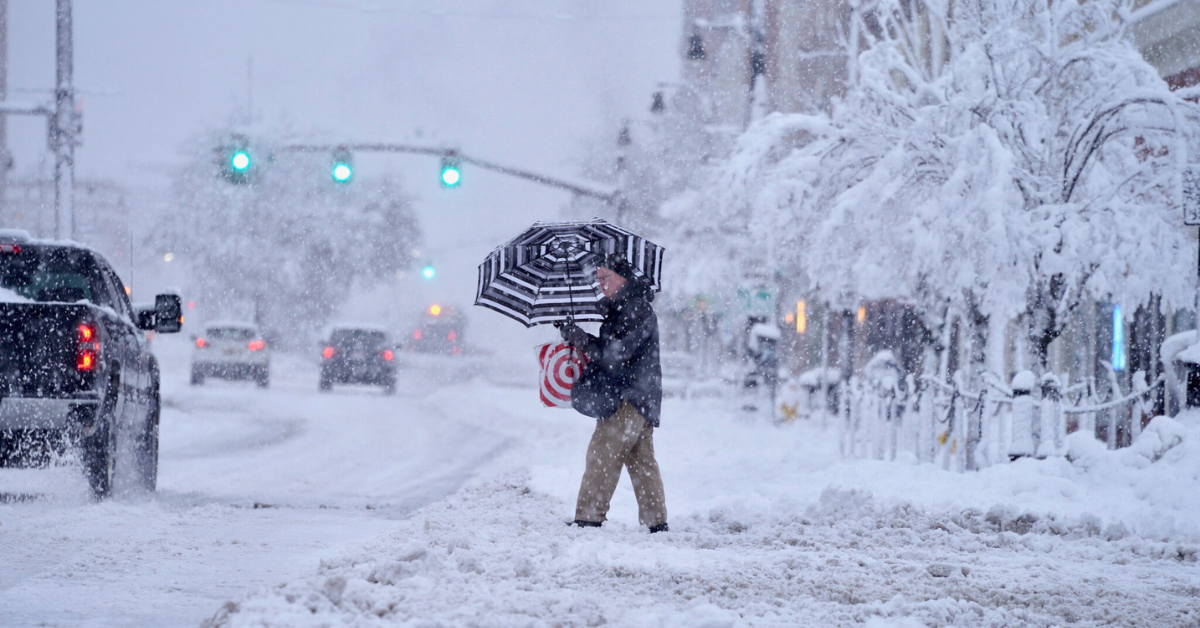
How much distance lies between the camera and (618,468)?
8.03 m

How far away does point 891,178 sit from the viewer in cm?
1311

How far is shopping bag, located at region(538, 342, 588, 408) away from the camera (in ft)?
26.8

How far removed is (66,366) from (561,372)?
377 centimetres

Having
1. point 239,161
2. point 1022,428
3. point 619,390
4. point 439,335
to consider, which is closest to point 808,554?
point 619,390

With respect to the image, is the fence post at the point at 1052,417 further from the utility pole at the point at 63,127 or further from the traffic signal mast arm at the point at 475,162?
the utility pole at the point at 63,127

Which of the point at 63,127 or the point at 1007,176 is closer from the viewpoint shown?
the point at 1007,176

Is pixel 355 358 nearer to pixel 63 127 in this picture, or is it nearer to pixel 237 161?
pixel 237 161

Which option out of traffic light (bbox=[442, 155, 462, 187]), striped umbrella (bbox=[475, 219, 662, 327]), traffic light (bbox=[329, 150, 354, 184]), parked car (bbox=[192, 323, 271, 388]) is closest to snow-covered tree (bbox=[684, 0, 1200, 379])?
striped umbrella (bbox=[475, 219, 662, 327])

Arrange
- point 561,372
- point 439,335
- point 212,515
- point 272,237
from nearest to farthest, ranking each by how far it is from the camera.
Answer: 1. point 561,372
2. point 212,515
3. point 272,237
4. point 439,335

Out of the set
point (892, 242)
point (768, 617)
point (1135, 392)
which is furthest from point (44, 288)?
point (1135, 392)

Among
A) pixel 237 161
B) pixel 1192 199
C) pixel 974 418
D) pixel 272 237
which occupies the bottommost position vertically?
pixel 974 418

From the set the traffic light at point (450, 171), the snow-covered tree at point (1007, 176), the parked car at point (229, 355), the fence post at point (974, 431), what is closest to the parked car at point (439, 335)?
the parked car at point (229, 355)

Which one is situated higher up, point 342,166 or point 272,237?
point 272,237

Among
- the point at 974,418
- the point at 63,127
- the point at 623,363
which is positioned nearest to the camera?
the point at 623,363
